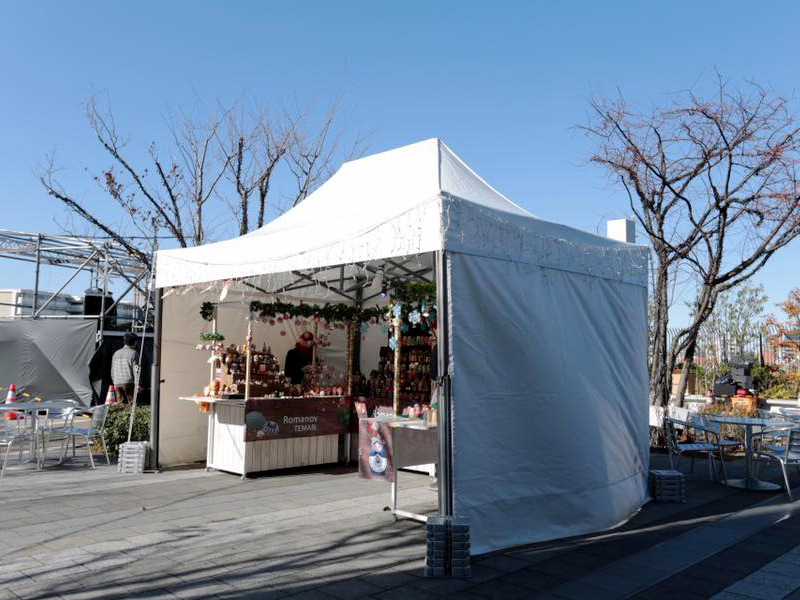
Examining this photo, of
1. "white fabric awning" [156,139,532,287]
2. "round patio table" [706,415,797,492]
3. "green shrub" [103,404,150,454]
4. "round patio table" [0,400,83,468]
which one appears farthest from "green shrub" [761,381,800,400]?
"round patio table" [0,400,83,468]

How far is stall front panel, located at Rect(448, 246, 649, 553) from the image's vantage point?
4816 mm

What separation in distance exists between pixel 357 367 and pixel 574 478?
13.9ft

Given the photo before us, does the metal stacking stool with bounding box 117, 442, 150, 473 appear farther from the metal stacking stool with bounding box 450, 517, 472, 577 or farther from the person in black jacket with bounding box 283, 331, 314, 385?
the metal stacking stool with bounding box 450, 517, 472, 577

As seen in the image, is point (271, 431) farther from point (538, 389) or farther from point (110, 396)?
point (538, 389)

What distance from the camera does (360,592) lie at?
4031 millimetres

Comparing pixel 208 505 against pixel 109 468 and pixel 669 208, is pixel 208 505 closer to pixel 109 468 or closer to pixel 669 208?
pixel 109 468

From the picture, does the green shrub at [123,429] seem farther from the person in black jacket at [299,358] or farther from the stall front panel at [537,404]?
the stall front panel at [537,404]

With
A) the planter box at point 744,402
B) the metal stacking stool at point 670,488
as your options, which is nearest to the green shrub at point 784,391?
the planter box at point 744,402

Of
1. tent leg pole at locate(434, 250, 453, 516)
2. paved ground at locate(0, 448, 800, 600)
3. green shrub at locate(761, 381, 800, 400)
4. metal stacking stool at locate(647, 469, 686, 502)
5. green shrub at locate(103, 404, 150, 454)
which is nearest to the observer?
paved ground at locate(0, 448, 800, 600)

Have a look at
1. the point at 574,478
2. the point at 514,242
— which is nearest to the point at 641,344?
the point at 574,478

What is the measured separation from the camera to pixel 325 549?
4945mm

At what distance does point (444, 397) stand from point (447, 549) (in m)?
0.98

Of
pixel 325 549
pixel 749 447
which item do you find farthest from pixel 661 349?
pixel 325 549

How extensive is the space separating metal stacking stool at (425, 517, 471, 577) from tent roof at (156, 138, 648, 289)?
186cm
